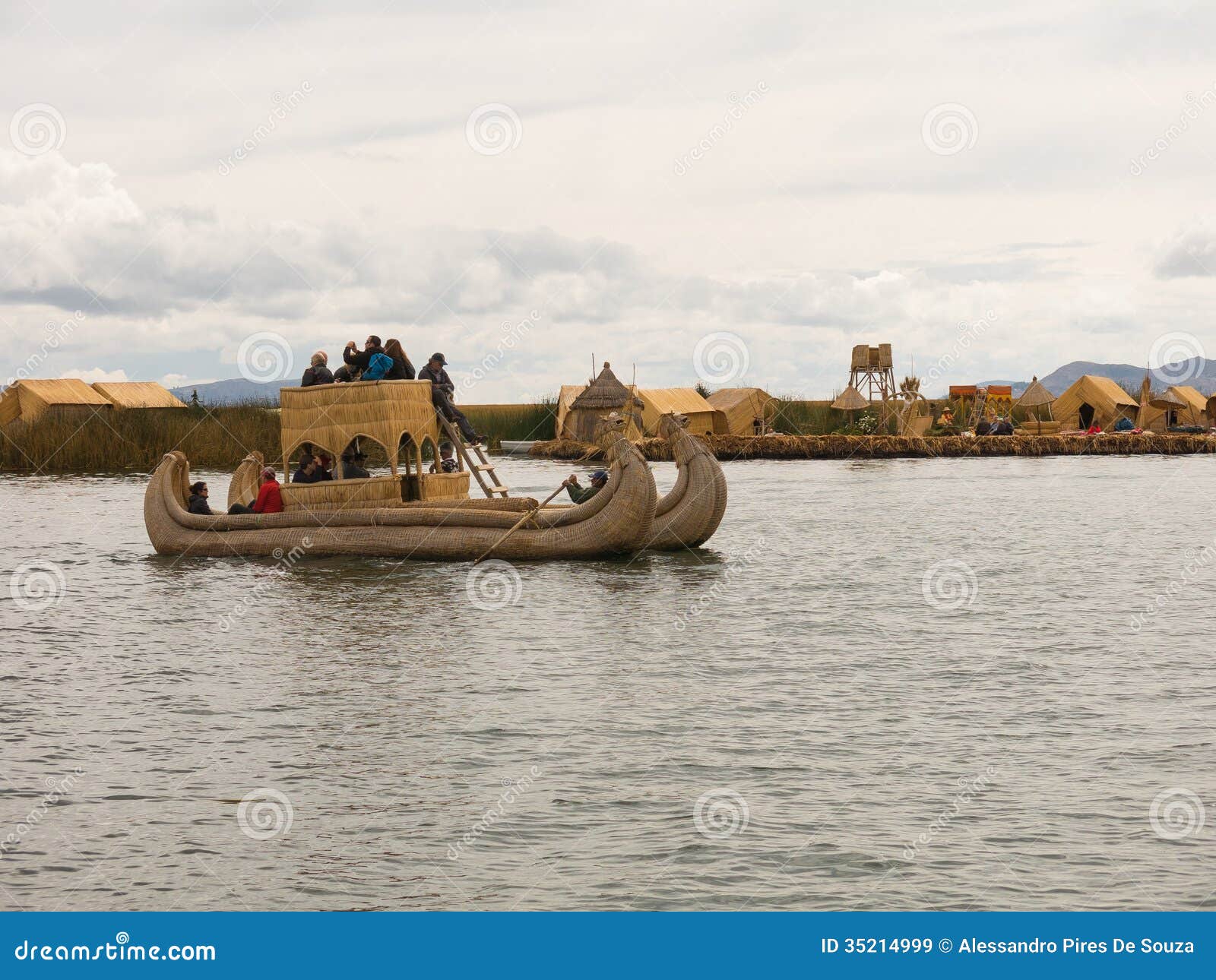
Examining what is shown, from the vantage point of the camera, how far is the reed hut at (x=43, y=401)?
6175 cm

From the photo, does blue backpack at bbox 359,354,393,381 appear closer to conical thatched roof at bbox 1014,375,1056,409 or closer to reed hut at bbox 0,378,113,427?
reed hut at bbox 0,378,113,427

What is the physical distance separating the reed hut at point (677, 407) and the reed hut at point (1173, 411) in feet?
72.3

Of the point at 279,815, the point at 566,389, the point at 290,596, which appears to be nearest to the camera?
the point at 279,815

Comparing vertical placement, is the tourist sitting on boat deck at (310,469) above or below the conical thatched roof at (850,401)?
below

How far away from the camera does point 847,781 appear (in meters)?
9.31

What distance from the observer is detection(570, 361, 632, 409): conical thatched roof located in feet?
198

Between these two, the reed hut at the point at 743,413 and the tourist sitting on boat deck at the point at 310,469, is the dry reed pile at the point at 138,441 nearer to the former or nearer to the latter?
the reed hut at the point at 743,413

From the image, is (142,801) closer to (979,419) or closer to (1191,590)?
(1191,590)

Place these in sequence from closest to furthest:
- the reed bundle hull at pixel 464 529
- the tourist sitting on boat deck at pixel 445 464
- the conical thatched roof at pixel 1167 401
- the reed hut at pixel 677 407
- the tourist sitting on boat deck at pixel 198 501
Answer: the reed bundle hull at pixel 464 529, the tourist sitting on boat deck at pixel 445 464, the tourist sitting on boat deck at pixel 198 501, the reed hut at pixel 677 407, the conical thatched roof at pixel 1167 401

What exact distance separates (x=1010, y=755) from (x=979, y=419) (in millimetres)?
59809

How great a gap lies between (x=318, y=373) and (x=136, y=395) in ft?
167

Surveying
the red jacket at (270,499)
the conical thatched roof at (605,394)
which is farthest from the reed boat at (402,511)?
the conical thatched roof at (605,394)

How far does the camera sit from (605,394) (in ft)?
199
